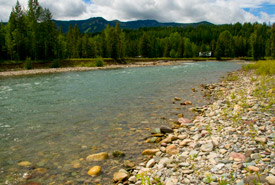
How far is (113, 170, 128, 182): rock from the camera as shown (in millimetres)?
5473

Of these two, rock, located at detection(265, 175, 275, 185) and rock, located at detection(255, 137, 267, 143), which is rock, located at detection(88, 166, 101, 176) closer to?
rock, located at detection(265, 175, 275, 185)

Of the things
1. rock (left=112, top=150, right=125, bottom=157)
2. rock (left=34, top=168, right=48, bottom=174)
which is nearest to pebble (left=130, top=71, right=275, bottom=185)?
rock (left=112, top=150, right=125, bottom=157)

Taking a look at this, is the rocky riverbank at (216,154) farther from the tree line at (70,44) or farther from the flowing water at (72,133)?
the tree line at (70,44)

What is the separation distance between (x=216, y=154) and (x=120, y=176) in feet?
9.38

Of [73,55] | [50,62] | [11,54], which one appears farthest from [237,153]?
[73,55]

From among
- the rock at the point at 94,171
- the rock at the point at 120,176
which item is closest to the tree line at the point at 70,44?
the rock at the point at 94,171

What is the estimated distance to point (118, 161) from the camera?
6.66 metres

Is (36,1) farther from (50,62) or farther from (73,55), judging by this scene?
(73,55)

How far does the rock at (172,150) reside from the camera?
22.1 feet

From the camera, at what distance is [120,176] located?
5.57 m

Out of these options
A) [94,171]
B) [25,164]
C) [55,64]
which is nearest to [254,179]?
[94,171]

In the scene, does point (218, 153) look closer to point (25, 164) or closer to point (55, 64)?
point (25, 164)

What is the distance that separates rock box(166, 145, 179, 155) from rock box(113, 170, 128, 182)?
1.85m

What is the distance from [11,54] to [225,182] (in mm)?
68064
